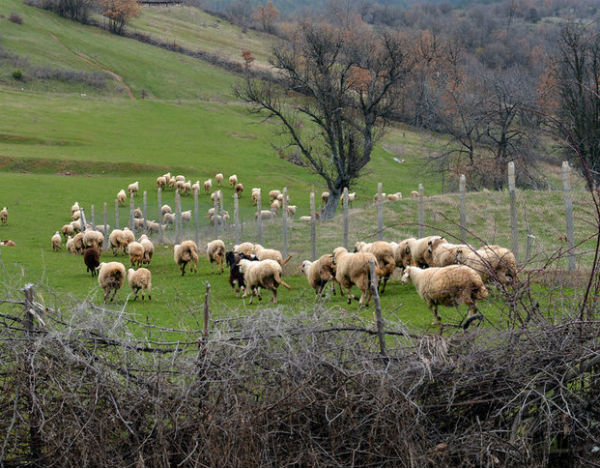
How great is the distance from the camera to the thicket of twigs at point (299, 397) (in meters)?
6.48

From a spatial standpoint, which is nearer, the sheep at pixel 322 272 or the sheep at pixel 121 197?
the sheep at pixel 322 272

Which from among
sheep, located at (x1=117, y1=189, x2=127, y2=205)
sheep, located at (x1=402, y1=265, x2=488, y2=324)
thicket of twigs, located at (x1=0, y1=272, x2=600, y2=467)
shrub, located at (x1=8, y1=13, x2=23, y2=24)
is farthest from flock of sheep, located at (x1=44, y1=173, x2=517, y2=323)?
shrub, located at (x1=8, y1=13, x2=23, y2=24)

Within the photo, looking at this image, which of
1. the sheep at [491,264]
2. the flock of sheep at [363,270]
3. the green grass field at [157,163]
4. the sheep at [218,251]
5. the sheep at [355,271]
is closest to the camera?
the sheep at [491,264]

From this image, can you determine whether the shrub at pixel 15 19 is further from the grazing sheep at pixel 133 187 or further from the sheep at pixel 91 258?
the sheep at pixel 91 258

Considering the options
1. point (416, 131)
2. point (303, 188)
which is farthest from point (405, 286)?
point (416, 131)

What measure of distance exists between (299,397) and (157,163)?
5544 cm

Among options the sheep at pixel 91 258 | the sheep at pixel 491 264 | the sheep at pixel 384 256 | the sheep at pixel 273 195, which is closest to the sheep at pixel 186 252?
the sheep at pixel 91 258

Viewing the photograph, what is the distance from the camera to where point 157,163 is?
2371 inches

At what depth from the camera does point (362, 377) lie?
262 inches

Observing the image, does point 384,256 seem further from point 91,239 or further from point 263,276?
point 91,239

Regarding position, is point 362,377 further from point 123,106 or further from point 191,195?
point 123,106

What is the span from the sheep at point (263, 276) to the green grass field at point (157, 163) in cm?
50

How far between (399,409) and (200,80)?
98.5 m

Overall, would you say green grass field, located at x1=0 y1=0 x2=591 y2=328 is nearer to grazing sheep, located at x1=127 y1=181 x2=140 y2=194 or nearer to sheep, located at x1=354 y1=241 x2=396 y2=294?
sheep, located at x1=354 y1=241 x2=396 y2=294
